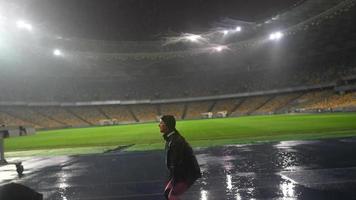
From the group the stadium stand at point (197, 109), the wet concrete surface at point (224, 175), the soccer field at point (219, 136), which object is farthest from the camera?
the stadium stand at point (197, 109)

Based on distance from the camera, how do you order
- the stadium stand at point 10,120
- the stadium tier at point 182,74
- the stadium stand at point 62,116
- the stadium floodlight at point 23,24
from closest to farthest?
the stadium floodlight at point 23,24
the stadium stand at point 10,120
the stadium tier at point 182,74
the stadium stand at point 62,116

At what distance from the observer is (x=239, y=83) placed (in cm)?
7475

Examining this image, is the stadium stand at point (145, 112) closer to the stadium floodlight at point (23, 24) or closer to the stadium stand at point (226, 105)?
the stadium stand at point (226, 105)

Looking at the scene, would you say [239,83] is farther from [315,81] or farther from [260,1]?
[260,1]

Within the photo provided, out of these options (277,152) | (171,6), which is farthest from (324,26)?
(277,152)

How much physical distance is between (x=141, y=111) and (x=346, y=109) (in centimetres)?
3954

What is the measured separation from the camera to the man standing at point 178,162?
520 cm

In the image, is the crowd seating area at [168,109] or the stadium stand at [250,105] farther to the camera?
the stadium stand at [250,105]

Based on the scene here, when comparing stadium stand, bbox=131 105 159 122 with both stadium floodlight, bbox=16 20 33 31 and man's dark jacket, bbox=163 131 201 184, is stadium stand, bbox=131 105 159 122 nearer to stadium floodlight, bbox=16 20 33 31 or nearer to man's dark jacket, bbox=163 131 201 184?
stadium floodlight, bbox=16 20 33 31

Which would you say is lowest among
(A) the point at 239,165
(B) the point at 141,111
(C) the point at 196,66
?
(A) the point at 239,165

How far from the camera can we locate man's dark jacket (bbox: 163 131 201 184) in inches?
204

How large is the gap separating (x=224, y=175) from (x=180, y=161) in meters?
4.81

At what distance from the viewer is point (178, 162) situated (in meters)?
5.19

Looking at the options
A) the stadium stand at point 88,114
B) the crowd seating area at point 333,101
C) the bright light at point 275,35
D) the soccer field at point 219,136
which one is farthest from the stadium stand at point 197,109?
the soccer field at point 219,136
